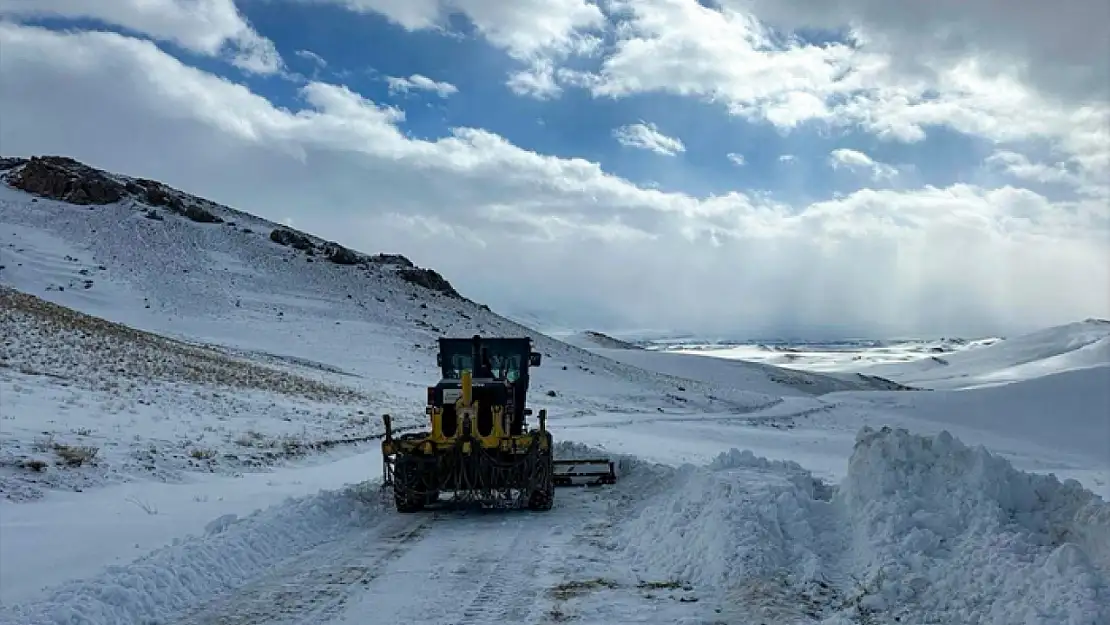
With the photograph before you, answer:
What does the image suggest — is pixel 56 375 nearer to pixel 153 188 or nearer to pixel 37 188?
pixel 37 188

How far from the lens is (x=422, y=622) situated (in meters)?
7.16

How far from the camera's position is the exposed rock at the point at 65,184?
234 ft

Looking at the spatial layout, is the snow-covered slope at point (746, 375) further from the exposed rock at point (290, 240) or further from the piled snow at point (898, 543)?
the piled snow at point (898, 543)

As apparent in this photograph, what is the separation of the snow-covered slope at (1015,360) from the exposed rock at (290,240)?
6120 cm

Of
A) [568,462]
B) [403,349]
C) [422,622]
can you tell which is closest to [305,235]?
[403,349]

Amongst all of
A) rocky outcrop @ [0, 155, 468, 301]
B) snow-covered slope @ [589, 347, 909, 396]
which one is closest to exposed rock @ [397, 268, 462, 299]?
rocky outcrop @ [0, 155, 468, 301]

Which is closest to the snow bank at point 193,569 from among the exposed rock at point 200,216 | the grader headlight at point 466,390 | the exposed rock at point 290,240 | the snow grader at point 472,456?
the snow grader at point 472,456

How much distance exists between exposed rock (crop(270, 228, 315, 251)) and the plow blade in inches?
2426

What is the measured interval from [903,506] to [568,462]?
917 centimetres

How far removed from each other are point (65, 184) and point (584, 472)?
69723 millimetres

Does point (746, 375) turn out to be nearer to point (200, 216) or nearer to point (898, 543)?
point (200, 216)

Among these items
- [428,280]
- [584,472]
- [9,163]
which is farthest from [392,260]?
[584,472]

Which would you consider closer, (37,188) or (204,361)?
(204,361)

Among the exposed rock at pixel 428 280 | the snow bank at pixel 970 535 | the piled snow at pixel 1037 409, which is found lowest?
the piled snow at pixel 1037 409
